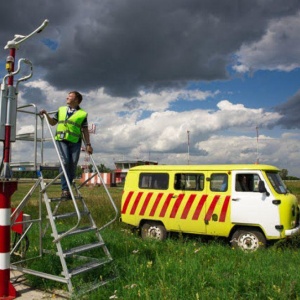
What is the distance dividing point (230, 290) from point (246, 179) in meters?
4.74

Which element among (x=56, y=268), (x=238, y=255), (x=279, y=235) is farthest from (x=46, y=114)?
(x=279, y=235)

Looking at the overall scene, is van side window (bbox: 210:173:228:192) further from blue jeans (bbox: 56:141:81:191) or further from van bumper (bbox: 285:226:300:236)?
blue jeans (bbox: 56:141:81:191)

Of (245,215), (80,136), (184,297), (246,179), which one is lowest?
(184,297)

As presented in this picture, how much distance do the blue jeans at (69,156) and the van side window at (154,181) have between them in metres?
4.42

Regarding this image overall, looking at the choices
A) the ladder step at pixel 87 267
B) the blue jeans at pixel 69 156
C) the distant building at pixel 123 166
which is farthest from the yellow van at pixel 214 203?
the distant building at pixel 123 166

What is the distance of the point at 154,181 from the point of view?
10461 millimetres

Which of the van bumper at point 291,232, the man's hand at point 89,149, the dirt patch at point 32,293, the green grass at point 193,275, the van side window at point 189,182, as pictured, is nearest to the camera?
the green grass at point 193,275

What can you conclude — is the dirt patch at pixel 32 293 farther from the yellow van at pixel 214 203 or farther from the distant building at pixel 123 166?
the distant building at pixel 123 166

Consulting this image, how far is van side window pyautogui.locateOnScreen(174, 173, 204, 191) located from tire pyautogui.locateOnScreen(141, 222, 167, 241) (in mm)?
1177

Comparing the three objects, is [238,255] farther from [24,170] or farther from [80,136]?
[24,170]

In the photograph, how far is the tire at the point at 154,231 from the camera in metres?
9.98

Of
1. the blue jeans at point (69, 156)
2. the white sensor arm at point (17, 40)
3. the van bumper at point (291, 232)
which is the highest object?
the white sensor arm at point (17, 40)

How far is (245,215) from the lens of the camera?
8750 mm

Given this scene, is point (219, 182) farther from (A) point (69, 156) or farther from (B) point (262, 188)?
(A) point (69, 156)
